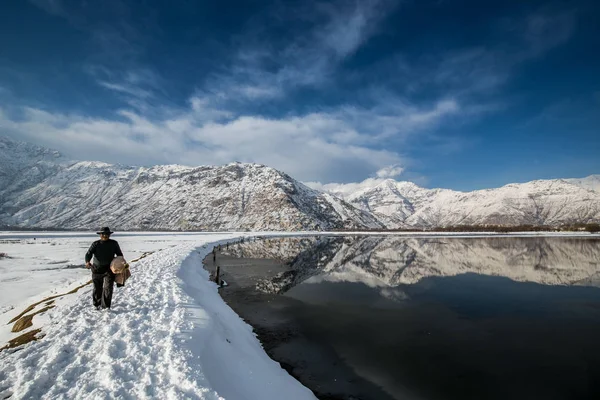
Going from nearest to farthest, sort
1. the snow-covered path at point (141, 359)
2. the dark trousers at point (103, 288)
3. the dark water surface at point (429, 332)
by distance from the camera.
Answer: the snow-covered path at point (141, 359)
the dark water surface at point (429, 332)
the dark trousers at point (103, 288)

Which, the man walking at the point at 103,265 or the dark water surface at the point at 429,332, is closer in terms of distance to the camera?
the dark water surface at the point at 429,332

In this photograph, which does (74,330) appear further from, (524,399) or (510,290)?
(510,290)

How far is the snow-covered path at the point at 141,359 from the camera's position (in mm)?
6855

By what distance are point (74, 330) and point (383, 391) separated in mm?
10679

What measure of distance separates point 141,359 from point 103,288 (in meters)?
5.56

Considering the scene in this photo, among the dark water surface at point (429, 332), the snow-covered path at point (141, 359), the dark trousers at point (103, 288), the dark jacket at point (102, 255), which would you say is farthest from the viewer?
the dark trousers at point (103, 288)

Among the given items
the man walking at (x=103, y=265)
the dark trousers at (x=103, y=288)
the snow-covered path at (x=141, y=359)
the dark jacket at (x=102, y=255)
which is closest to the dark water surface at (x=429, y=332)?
the snow-covered path at (x=141, y=359)

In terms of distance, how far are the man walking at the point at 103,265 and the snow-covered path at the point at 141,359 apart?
64cm

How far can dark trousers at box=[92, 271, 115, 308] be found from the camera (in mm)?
11984

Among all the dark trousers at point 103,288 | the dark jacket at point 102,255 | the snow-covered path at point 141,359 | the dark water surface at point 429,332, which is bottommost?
the dark water surface at point 429,332

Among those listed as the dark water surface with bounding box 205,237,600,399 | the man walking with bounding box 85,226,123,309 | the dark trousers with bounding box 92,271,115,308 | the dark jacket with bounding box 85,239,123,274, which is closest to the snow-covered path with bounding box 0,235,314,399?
the dark trousers with bounding box 92,271,115,308

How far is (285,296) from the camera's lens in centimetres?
2384

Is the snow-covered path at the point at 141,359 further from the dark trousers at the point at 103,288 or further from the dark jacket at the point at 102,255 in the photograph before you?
the dark jacket at the point at 102,255

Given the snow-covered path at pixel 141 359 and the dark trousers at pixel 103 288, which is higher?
the dark trousers at pixel 103 288
